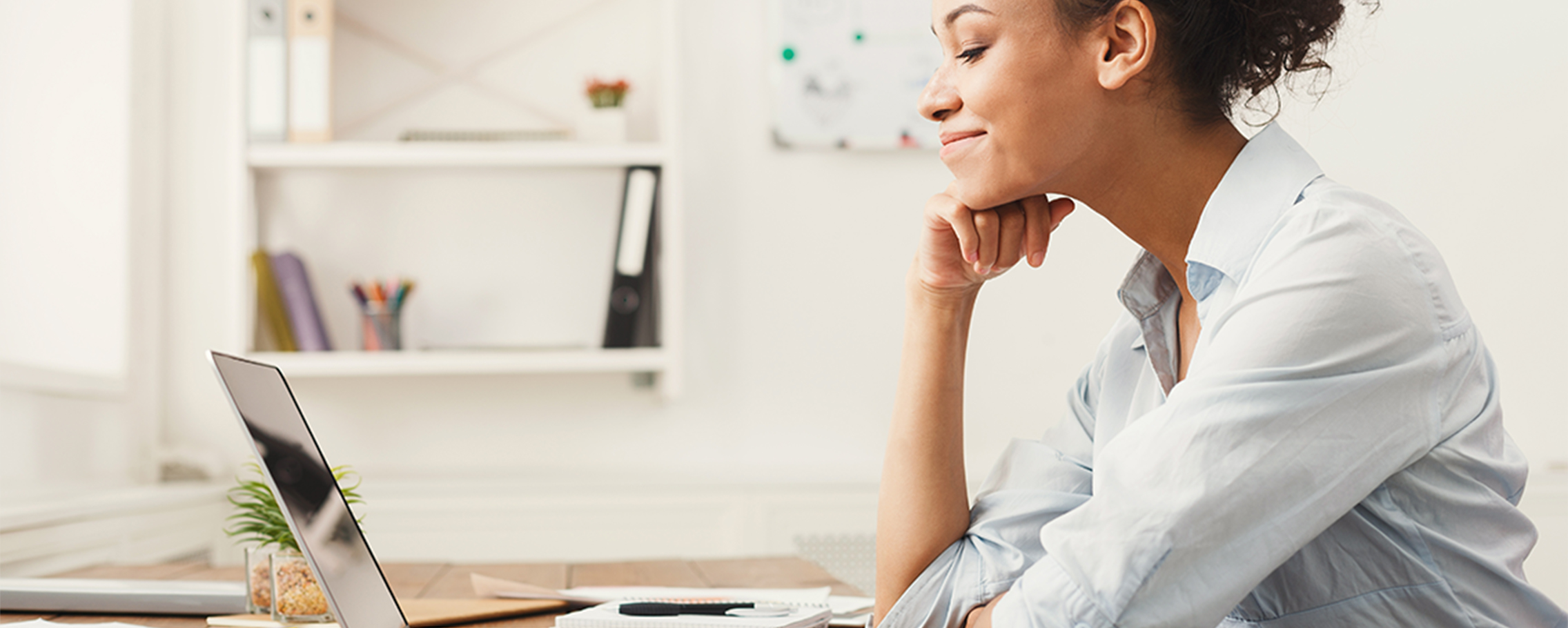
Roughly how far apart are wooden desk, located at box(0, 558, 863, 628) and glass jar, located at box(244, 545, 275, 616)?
0.69 feet

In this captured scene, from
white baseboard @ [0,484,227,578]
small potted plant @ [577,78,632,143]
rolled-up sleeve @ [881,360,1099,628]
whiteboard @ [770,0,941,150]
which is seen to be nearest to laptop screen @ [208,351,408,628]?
rolled-up sleeve @ [881,360,1099,628]

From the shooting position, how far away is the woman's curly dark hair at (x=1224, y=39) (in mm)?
811

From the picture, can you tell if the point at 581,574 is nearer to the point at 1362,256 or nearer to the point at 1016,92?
the point at 1016,92

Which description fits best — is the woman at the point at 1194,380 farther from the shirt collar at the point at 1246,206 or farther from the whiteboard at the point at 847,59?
the whiteboard at the point at 847,59

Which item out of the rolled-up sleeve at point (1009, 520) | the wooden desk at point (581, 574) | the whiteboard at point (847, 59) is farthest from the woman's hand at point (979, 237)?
the whiteboard at point (847, 59)

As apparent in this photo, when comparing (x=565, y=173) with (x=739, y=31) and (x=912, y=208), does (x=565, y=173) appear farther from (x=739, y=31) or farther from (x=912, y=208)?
(x=912, y=208)

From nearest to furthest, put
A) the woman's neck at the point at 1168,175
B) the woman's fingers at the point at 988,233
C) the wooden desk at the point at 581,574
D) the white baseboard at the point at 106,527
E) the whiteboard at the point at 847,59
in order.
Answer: the woman's neck at the point at 1168,175 < the woman's fingers at the point at 988,233 < the wooden desk at the point at 581,574 < the white baseboard at the point at 106,527 < the whiteboard at the point at 847,59

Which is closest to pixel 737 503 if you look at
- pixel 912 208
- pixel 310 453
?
pixel 912 208

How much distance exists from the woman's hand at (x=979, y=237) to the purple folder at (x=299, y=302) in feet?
5.00

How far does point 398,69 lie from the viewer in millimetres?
2309

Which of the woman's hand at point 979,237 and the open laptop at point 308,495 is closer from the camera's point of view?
the open laptop at point 308,495

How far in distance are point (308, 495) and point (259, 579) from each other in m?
0.22

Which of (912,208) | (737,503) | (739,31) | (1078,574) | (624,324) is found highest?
(739,31)

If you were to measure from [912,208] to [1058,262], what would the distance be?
0.33 m
